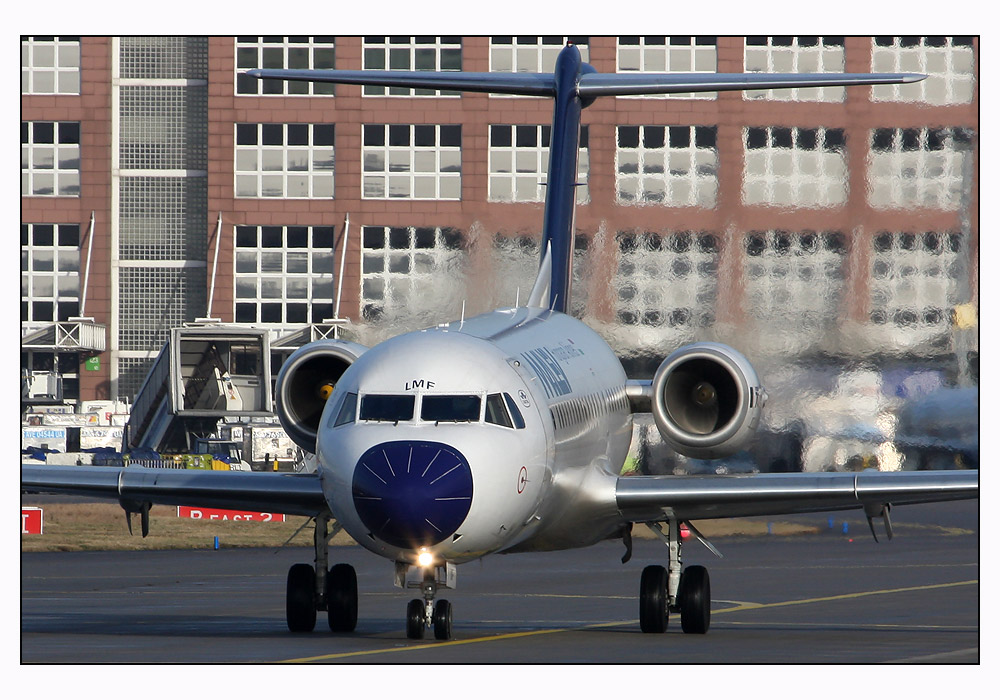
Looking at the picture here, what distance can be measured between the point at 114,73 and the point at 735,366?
28053mm

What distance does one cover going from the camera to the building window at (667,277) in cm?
3098

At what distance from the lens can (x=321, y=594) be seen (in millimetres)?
20266

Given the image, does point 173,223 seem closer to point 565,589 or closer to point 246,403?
point 246,403

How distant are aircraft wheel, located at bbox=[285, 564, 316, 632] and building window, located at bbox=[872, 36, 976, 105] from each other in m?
15.3

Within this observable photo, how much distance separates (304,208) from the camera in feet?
122

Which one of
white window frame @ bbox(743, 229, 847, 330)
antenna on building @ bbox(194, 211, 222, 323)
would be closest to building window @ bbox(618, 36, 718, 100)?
white window frame @ bbox(743, 229, 847, 330)

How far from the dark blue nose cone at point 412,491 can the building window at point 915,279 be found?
17.7 metres

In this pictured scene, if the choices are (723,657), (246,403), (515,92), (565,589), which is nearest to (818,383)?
(565,589)

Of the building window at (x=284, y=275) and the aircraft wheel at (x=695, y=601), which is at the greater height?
the building window at (x=284, y=275)

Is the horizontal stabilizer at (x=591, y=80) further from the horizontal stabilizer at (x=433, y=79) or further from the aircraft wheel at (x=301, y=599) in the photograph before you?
the aircraft wheel at (x=301, y=599)

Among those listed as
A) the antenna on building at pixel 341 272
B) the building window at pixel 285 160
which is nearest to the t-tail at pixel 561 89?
the antenna on building at pixel 341 272

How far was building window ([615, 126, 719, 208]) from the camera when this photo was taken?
30594mm

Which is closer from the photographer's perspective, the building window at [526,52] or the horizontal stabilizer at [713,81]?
the horizontal stabilizer at [713,81]

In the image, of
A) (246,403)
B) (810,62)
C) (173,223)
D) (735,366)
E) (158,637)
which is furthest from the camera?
(246,403)
